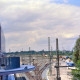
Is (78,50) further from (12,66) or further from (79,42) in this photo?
(12,66)

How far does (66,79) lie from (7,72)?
21301 mm

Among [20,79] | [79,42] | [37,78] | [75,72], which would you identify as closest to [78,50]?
[79,42]

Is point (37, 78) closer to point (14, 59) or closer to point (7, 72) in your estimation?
point (14, 59)

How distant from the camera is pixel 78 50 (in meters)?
29.3

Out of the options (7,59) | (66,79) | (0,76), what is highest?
(7,59)

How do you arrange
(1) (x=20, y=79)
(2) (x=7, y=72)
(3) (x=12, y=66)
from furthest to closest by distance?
(1) (x=20, y=79)
(3) (x=12, y=66)
(2) (x=7, y=72)

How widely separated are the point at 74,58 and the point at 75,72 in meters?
13.1

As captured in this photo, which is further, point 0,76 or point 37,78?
point 37,78

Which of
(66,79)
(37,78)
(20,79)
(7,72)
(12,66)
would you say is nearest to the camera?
(7,72)

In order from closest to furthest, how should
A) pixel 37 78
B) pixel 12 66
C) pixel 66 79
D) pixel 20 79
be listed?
pixel 12 66 < pixel 20 79 < pixel 37 78 < pixel 66 79

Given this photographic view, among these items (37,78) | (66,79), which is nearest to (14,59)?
(37,78)

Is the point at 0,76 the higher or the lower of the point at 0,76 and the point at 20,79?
the higher

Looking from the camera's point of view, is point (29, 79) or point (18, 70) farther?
point (29, 79)

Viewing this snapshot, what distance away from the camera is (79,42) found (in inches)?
1172
